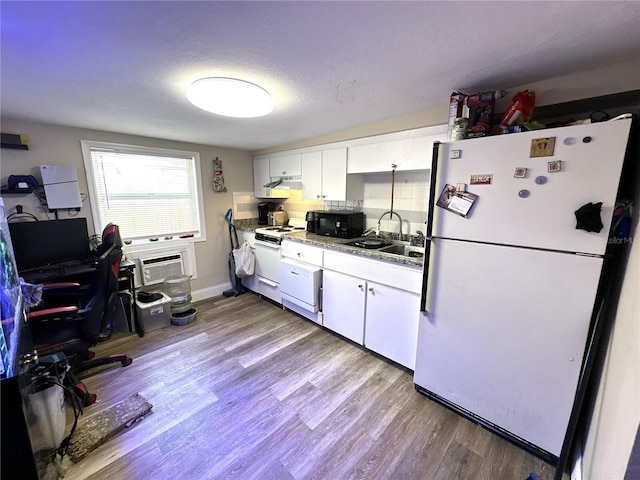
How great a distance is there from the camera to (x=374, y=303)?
218cm

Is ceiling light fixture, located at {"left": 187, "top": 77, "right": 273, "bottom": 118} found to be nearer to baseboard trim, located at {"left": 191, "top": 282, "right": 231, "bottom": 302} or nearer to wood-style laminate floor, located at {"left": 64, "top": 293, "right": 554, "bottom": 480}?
wood-style laminate floor, located at {"left": 64, "top": 293, "right": 554, "bottom": 480}

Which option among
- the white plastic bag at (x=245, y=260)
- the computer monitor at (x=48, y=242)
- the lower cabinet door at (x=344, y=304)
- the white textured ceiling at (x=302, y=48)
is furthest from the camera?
the white plastic bag at (x=245, y=260)

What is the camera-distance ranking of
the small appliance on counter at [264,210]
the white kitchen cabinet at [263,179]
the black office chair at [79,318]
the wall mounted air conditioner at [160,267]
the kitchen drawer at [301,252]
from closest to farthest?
the black office chair at [79,318] < the kitchen drawer at [301,252] < the wall mounted air conditioner at [160,267] < the white kitchen cabinet at [263,179] < the small appliance on counter at [264,210]

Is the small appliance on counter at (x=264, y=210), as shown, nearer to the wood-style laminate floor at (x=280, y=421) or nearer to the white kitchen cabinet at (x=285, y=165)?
the white kitchen cabinet at (x=285, y=165)

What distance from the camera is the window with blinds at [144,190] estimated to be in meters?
2.67

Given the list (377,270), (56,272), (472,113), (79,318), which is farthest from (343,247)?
(56,272)

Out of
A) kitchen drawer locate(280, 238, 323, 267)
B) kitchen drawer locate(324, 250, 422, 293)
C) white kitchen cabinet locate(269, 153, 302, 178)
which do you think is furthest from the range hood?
kitchen drawer locate(324, 250, 422, 293)

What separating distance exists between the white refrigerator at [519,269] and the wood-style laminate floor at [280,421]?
30 centimetres

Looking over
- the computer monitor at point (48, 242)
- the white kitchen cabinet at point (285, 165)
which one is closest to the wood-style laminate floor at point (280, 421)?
the computer monitor at point (48, 242)

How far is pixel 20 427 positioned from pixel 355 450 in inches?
58.8

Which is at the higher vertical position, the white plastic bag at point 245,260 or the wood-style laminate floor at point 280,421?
the white plastic bag at point 245,260

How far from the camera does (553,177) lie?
1229 millimetres

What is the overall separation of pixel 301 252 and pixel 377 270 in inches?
37.2

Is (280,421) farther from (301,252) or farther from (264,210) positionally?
(264,210)
